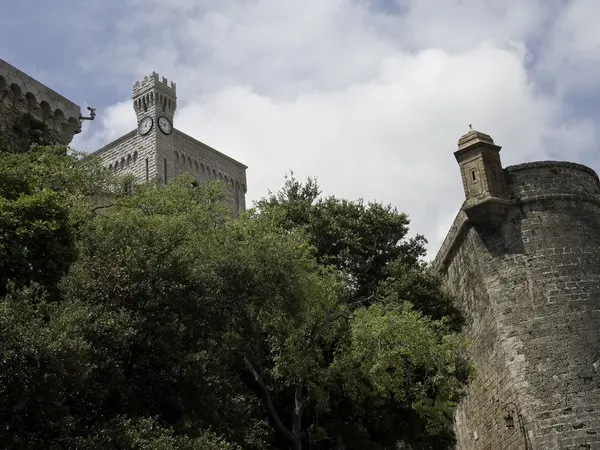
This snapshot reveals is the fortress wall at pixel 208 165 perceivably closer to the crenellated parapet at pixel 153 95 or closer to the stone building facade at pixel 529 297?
the crenellated parapet at pixel 153 95

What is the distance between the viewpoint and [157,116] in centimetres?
6303

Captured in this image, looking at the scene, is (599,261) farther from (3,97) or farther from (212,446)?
(3,97)

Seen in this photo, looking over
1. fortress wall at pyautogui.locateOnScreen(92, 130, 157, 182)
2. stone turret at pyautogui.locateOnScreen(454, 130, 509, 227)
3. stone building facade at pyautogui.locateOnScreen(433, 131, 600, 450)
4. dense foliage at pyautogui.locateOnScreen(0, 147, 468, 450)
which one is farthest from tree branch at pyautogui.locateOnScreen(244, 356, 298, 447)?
fortress wall at pyautogui.locateOnScreen(92, 130, 157, 182)

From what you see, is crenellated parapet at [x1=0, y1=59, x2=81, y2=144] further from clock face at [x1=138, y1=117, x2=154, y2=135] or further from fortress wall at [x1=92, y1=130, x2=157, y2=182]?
clock face at [x1=138, y1=117, x2=154, y2=135]

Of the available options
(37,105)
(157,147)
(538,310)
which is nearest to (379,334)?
(538,310)

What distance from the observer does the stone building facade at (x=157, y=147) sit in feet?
200

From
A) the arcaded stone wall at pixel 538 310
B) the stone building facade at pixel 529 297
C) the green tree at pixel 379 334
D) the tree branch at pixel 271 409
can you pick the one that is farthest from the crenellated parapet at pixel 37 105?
the arcaded stone wall at pixel 538 310

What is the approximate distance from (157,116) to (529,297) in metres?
47.4

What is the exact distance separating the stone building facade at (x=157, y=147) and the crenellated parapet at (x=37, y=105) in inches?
1552

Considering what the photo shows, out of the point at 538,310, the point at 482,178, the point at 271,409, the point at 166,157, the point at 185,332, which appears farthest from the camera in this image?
the point at 166,157

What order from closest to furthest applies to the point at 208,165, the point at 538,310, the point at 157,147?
the point at 538,310 < the point at 157,147 < the point at 208,165

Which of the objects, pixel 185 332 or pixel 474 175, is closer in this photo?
pixel 185 332

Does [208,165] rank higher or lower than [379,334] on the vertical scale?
higher

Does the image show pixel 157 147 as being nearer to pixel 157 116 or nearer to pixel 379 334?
pixel 157 116
